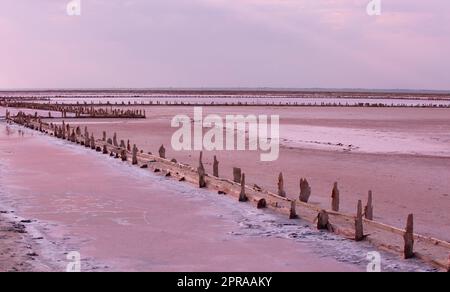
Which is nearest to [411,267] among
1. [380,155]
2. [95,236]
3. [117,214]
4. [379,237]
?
[379,237]

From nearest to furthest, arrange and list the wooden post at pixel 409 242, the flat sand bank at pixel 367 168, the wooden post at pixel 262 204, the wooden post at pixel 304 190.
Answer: the wooden post at pixel 409 242 < the wooden post at pixel 304 190 < the wooden post at pixel 262 204 < the flat sand bank at pixel 367 168

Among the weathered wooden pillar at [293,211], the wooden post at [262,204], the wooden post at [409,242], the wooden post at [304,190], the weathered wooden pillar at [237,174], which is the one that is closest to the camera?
the wooden post at [409,242]

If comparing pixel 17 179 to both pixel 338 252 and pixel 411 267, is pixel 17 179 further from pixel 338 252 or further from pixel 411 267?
pixel 411 267

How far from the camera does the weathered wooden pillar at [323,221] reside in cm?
1132

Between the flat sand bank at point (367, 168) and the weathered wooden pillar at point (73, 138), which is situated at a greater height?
the weathered wooden pillar at point (73, 138)

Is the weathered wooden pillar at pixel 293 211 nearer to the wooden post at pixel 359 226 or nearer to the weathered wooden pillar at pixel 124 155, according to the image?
the wooden post at pixel 359 226

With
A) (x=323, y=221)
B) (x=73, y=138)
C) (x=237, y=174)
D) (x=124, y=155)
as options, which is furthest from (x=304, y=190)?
(x=73, y=138)

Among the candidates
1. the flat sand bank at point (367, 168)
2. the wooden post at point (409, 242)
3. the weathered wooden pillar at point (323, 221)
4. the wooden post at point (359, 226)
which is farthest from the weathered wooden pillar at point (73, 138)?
the wooden post at point (409, 242)

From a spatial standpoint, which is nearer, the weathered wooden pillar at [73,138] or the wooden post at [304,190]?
the wooden post at [304,190]

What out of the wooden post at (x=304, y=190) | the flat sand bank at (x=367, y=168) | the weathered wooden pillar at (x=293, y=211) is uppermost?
the wooden post at (x=304, y=190)

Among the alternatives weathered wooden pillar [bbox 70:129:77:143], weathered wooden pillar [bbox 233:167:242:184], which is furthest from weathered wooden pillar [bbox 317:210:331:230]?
weathered wooden pillar [bbox 70:129:77:143]

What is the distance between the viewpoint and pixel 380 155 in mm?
23531

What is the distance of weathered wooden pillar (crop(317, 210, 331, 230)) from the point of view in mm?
11320

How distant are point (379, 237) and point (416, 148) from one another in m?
16.4
